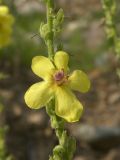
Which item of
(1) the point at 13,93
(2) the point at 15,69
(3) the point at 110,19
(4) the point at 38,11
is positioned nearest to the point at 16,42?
(2) the point at 15,69

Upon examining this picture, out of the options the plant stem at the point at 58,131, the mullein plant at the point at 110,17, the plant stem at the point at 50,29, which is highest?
the mullein plant at the point at 110,17

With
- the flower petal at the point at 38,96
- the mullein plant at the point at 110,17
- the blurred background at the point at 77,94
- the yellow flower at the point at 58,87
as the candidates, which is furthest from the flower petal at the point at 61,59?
the blurred background at the point at 77,94

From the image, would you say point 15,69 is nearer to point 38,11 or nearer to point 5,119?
point 5,119

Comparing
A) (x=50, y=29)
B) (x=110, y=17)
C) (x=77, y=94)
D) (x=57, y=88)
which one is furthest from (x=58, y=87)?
(x=77, y=94)

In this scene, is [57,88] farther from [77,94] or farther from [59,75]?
[77,94]

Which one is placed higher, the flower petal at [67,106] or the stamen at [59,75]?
the stamen at [59,75]

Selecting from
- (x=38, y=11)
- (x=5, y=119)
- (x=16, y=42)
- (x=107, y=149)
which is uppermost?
(x=38, y=11)

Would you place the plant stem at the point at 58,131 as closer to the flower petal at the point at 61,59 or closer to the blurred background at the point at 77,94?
the flower petal at the point at 61,59
